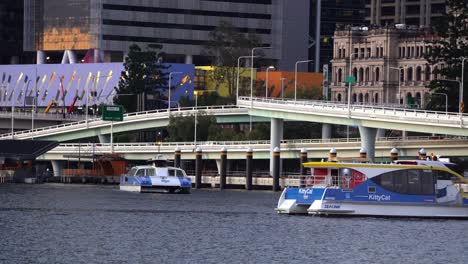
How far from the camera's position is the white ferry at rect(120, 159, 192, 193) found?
534 ft

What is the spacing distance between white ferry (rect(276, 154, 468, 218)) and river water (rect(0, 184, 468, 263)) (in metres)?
0.97

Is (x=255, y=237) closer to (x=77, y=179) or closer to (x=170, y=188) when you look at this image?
(x=170, y=188)

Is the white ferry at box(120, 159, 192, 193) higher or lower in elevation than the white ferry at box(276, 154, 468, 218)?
lower

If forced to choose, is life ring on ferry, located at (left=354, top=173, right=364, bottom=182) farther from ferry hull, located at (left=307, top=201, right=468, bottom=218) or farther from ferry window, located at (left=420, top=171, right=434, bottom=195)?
ferry window, located at (left=420, top=171, right=434, bottom=195)

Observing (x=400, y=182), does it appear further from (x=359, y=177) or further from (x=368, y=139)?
(x=368, y=139)

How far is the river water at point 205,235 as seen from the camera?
307ft

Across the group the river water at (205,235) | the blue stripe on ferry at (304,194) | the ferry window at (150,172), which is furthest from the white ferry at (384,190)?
the ferry window at (150,172)

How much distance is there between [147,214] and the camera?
125m

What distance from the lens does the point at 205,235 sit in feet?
352

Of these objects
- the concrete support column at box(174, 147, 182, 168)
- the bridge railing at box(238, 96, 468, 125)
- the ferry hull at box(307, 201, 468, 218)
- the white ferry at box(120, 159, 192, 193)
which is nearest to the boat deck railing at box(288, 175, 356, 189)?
the ferry hull at box(307, 201, 468, 218)

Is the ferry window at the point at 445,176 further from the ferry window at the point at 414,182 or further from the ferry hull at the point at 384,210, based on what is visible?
the ferry hull at the point at 384,210

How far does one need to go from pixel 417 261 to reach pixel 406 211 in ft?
87.6

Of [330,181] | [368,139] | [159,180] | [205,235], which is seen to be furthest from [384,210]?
[368,139]

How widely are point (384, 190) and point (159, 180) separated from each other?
4669cm
